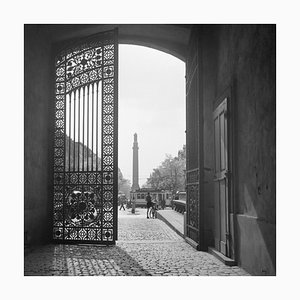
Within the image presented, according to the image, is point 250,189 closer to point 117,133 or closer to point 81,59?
point 117,133

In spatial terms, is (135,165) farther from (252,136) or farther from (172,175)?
(252,136)

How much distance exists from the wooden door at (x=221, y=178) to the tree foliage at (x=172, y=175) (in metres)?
49.6

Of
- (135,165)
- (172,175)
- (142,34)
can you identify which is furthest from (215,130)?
(135,165)

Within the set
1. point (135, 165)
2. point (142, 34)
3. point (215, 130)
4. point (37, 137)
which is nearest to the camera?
point (215, 130)

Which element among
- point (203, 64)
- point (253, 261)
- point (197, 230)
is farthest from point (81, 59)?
point (253, 261)

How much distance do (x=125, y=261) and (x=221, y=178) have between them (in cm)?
225

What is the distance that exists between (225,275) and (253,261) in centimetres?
46

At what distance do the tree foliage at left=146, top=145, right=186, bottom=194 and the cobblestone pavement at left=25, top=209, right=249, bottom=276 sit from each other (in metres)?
49.0

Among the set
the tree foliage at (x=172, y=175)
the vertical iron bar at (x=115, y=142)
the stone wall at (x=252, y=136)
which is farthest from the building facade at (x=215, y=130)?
the tree foliage at (x=172, y=175)

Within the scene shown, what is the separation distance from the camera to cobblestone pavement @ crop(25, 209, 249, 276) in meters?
6.57

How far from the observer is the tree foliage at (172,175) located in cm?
6064

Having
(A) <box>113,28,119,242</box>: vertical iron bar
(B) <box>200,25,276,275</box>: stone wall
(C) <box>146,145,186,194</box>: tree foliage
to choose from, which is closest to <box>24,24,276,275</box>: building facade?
(B) <box>200,25,276,275</box>: stone wall

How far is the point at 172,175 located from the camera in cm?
6172

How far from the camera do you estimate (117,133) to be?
10164mm
